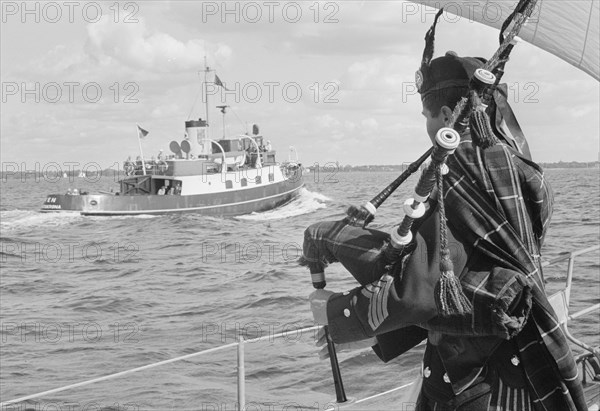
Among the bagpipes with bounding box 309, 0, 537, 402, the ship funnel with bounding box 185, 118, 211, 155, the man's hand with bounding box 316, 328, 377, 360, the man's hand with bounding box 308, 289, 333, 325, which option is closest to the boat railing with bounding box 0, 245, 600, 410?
the man's hand with bounding box 316, 328, 377, 360

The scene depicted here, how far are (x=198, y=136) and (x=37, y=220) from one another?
11736 mm

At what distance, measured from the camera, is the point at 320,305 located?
7.48ft

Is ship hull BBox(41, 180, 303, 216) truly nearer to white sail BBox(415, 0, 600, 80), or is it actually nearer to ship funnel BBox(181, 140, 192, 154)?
ship funnel BBox(181, 140, 192, 154)

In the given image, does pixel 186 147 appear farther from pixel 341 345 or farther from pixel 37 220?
pixel 341 345

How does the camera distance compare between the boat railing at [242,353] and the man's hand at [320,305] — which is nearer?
the man's hand at [320,305]

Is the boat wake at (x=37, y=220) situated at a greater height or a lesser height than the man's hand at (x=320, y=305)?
lesser

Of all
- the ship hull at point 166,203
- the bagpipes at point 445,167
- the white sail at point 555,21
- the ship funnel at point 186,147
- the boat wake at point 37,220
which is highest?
the ship funnel at point 186,147

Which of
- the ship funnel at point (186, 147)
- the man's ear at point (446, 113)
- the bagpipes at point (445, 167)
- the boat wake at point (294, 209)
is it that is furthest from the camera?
the ship funnel at point (186, 147)

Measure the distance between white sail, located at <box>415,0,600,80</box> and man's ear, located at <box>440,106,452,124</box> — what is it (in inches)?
35.9

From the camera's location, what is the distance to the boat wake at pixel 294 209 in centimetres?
4509

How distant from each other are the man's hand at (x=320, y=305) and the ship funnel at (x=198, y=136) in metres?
47.3

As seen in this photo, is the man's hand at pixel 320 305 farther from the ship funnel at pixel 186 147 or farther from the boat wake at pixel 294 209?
the ship funnel at pixel 186 147

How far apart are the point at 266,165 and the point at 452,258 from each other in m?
46.2

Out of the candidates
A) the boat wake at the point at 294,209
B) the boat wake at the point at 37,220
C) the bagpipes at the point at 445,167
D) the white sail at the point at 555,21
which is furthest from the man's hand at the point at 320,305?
the boat wake at the point at 294,209
